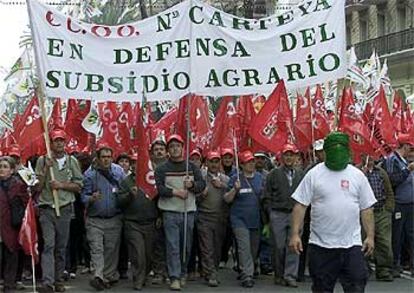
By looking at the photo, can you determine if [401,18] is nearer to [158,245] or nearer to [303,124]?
[303,124]

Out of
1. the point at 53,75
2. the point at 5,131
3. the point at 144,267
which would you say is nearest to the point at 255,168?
the point at 144,267

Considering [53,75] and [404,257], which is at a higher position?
[53,75]

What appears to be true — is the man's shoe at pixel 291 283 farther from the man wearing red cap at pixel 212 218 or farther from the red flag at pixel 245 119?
the red flag at pixel 245 119

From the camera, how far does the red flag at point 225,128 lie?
42.8 ft

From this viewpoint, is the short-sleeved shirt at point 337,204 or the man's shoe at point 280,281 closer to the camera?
the short-sleeved shirt at point 337,204

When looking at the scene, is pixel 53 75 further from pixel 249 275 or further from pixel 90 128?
pixel 249 275

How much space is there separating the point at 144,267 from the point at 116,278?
41 centimetres

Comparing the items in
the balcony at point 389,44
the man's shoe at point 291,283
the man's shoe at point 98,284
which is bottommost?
the man's shoe at point 291,283

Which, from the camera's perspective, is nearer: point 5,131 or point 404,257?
point 404,257

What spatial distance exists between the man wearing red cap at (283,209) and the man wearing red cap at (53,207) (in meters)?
2.51

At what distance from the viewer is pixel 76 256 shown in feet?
42.3

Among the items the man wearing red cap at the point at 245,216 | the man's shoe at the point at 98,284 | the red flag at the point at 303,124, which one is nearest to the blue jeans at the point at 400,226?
the red flag at the point at 303,124

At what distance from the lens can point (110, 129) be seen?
1285 centimetres

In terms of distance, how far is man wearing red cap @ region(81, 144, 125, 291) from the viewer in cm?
1158
